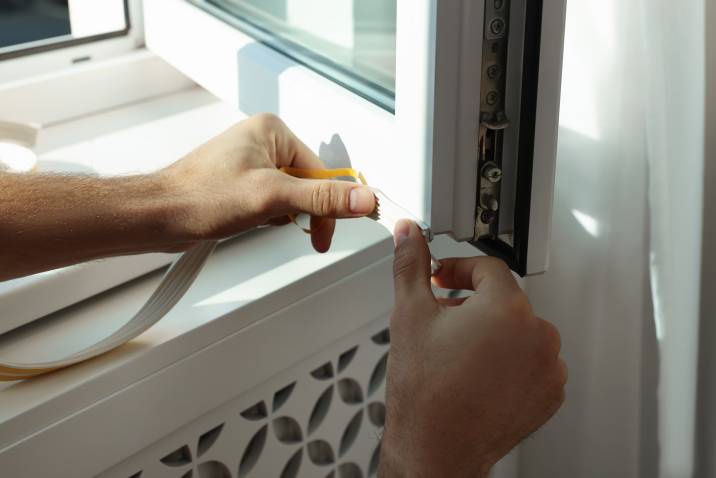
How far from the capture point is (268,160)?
706mm

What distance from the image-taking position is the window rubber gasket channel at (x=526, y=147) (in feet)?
1.68

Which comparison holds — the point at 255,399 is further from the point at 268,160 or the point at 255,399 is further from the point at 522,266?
the point at 522,266

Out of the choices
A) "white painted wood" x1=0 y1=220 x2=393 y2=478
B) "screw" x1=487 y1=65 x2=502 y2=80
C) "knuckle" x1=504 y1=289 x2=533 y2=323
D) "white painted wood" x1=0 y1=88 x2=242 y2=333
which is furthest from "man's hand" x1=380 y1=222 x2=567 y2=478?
"white painted wood" x1=0 y1=88 x2=242 y2=333

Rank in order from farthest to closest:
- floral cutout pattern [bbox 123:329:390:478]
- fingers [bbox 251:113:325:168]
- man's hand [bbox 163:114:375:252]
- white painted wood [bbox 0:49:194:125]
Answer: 1. white painted wood [bbox 0:49:194:125]
2. floral cutout pattern [bbox 123:329:390:478]
3. fingers [bbox 251:113:325:168]
4. man's hand [bbox 163:114:375:252]

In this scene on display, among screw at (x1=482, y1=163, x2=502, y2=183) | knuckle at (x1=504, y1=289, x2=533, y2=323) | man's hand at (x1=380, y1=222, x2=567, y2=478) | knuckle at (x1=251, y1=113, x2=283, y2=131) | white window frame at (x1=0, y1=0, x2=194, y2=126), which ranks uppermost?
screw at (x1=482, y1=163, x2=502, y2=183)

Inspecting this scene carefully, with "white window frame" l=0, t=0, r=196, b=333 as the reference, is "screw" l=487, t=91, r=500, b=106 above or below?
above

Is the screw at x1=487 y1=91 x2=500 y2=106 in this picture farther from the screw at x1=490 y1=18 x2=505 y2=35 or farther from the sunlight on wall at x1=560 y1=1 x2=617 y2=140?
the sunlight on wall at x1=560 y1=1 x2=617 y2=140

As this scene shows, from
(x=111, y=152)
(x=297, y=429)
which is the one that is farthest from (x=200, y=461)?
(x=111, y=152)

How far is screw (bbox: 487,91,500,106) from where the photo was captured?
55cm

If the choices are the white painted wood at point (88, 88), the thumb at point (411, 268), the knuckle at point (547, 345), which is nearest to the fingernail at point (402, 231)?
the thumb at point (411, 268)

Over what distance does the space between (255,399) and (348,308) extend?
127 millimetres

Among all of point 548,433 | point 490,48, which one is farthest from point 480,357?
point 548,433

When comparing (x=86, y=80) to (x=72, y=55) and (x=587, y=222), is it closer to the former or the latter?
(x=72, y=55)

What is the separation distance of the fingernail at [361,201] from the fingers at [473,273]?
0.07 metres
